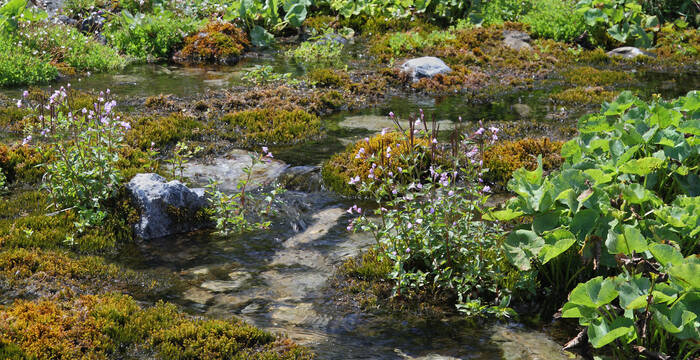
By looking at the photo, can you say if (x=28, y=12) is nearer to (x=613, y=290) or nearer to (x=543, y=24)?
(x=543, y=24)

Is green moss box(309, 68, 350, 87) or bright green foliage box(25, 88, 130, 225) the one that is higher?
bright green foliage box(25, 88, 130, 225)

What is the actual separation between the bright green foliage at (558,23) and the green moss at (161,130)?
12.0m

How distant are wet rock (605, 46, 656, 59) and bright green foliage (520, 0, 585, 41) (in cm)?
128

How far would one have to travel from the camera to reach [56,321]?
539 centimetres

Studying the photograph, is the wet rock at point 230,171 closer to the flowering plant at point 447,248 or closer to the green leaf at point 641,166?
the flowering plant at point 447,248

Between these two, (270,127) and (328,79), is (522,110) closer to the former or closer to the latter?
(328,79)

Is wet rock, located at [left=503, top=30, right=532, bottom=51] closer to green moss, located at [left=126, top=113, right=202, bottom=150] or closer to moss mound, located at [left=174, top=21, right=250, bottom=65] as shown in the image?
moss mound, located at [left=174, top=21, right=250, bottom=65]

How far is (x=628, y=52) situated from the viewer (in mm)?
18172

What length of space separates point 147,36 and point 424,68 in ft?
27.7

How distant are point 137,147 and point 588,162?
725 cm

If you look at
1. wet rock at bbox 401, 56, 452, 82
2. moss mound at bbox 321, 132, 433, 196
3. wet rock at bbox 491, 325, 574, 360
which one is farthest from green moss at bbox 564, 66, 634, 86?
wet rock at bbox 491, 325, 574, 360

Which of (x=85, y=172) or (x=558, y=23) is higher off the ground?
(x=85, y=172)

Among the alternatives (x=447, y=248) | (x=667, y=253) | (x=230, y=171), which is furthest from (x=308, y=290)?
(x=230, y=171)

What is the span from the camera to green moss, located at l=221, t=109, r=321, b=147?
11.4 metres
